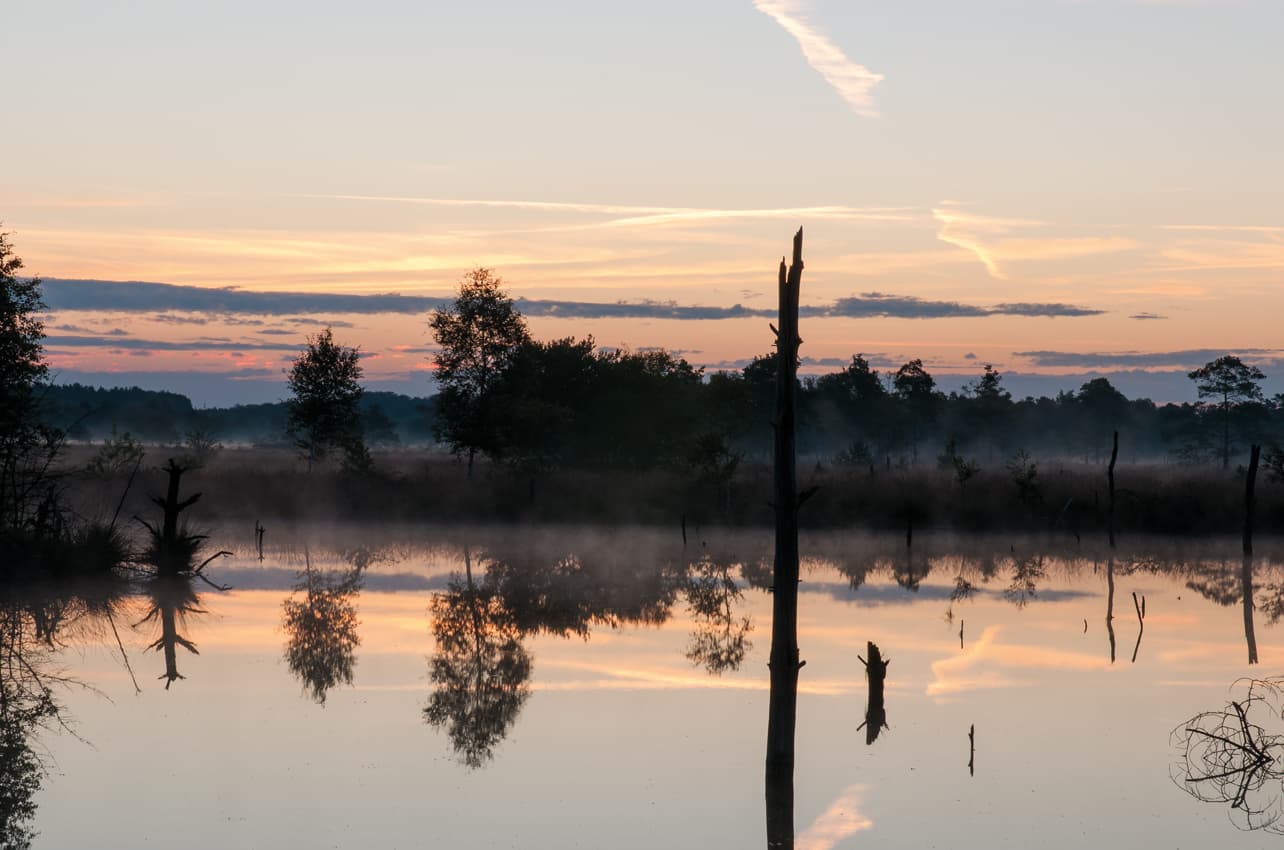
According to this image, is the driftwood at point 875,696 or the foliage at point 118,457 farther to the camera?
the foliage at point 118,457

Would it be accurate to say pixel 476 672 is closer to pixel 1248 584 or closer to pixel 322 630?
pixel 322 630

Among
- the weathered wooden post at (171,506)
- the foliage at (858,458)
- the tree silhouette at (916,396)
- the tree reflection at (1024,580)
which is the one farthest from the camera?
the tree silhouette at (916,396)

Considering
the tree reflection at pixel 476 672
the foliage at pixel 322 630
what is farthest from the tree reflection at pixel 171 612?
the tree reflection at pixel 476 672

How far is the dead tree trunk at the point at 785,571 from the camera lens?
1402 centimetres

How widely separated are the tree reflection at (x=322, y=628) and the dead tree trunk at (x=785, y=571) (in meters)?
8.53

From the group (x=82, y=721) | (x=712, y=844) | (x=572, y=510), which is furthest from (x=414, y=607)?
(x=572, y=510)

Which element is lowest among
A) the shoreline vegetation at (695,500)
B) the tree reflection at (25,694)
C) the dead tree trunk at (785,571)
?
the shoreline vegetation at (695,500)

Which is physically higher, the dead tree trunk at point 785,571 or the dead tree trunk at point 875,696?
the dead tree trunk at point 785,571

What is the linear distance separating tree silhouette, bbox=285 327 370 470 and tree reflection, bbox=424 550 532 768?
35.0 m

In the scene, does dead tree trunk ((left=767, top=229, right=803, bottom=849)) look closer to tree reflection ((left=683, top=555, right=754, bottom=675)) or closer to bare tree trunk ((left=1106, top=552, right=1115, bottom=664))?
tree reflection ((left=683, top=555, right=754, bottom=675))

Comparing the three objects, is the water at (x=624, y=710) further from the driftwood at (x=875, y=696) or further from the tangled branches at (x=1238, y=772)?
the driftwood at (x=875, y=696)

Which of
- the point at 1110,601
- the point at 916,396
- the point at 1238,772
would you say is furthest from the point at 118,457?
the point at 916,396

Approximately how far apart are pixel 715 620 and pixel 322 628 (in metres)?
8.17

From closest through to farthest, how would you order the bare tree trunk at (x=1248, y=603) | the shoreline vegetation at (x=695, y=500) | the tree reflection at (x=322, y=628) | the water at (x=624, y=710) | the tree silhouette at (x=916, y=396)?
1. the water at (x=624, y=710)
2. the tree reflection at (x=322, y=628)
3. the bare tree trunk at (x=1248, y=603)
4. the shoreline vegetation at (x=695, y=500)
5. the tree silhouette at (x=916, y=396)
